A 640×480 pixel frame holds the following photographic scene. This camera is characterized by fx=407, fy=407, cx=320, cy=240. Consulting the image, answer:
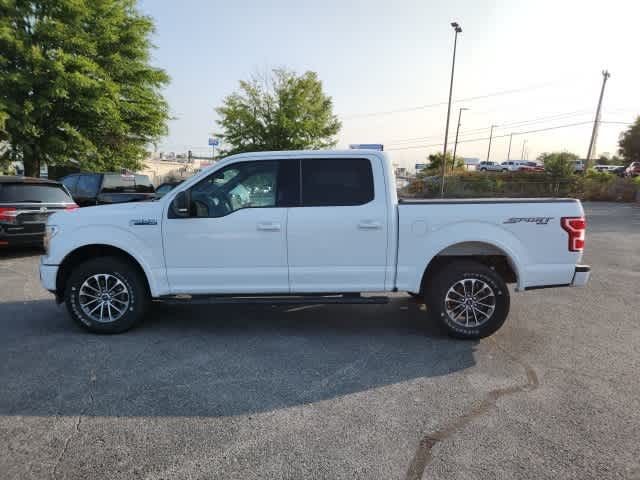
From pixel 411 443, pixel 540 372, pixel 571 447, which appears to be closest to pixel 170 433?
pixel 411 443

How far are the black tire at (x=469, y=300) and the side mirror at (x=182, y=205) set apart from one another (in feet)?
9.16

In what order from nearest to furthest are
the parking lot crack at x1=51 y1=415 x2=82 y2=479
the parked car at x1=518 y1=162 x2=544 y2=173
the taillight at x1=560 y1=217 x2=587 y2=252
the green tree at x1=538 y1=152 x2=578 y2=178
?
the parking lot crack at x1=51 y1=415 x2=82 y2=479
the taillight at x1=560 y1=217 x2=587 y2=252
the green tree at x1=538 y1=152 x2=578 y2=178
the parked car at x1=518 y1=162 x2=544 y2=173

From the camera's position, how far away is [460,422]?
296 centimetres

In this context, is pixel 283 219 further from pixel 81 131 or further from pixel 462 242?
pixel 81 131

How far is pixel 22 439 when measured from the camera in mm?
2725

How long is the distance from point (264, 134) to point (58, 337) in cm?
2448

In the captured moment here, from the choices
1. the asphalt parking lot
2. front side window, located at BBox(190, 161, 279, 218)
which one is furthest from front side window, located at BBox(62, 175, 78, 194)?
front side window, located at BBox(190, 161, 279, 218)

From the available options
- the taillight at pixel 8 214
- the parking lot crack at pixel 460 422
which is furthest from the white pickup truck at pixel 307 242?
the taillight at pixel 8 214

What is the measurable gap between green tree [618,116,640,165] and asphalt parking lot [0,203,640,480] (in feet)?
200

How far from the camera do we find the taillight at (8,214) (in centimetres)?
788

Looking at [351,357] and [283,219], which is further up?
[283,219]

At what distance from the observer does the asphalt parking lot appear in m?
2.53

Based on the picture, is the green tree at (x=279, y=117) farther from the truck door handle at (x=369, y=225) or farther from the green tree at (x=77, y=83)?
the truck door handle at (x=369, y=225)

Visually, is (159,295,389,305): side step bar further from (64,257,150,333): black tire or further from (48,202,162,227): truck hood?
(48,202,162,227): truck hood
